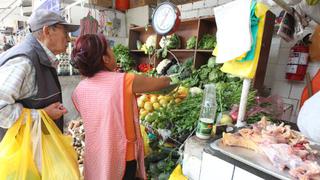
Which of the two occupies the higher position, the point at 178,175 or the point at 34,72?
the point at 34,72

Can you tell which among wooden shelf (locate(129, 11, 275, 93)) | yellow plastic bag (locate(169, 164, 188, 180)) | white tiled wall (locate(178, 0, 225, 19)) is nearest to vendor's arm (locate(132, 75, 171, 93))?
yellow plastic bag (locate(169, 164, 188, 180))

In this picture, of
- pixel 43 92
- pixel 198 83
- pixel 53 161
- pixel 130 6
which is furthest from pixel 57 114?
pixel 130 6

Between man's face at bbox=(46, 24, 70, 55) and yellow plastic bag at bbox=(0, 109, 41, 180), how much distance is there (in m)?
0.39

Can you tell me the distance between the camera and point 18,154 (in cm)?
100

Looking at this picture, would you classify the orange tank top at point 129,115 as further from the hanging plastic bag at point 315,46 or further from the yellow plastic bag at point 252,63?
the hanging plastic bag at point 315,46

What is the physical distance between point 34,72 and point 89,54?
286mm

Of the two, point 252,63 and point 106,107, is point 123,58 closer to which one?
point 106,107

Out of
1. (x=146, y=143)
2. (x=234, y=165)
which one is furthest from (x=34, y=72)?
(x=234, y=165)

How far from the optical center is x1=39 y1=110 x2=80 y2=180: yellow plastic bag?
103 cm

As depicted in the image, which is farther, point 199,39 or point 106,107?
point 199,39

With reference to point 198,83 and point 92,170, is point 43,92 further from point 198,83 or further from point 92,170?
point 198,83

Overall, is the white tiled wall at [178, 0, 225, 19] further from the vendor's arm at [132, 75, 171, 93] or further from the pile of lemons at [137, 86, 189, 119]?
the vendor's arm at [132, 75, 171, 93]

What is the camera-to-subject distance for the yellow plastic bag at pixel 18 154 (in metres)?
0.97

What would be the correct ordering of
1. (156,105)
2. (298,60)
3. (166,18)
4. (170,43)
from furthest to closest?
(170,43) < (298,60) < (156,105) < (166,18)
